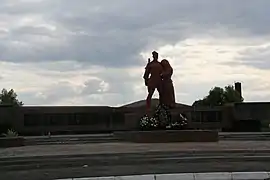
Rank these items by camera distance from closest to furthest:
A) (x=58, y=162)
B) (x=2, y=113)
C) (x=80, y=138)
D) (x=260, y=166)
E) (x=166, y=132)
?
(x=260, y=166)
(x=58, y=162)
(x=166, y=132)
(x=80, y=138)
(x=2, y=113)

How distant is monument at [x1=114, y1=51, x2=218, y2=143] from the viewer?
27.1 metres

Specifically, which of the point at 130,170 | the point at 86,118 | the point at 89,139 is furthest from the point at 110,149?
the point at 86,118

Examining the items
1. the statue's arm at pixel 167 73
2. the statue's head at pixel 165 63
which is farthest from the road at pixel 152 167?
the statue's head at pixel 165 63

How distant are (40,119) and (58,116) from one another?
1224 mm

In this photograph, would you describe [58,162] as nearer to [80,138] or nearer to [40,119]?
[80,138]

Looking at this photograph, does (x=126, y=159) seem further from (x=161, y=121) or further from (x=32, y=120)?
(x=32, y=120)

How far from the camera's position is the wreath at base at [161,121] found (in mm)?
28531

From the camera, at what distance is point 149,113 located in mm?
30078

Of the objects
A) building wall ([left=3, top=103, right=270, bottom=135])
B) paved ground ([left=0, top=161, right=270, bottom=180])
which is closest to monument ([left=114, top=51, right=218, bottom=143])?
building wall ([left=3, top=103, right=270, bottom=135])

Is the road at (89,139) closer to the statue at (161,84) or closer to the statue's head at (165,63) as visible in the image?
the statue at (161,84)

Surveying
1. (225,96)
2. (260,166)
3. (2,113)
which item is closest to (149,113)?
(2,113)

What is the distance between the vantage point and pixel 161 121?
28.7 m

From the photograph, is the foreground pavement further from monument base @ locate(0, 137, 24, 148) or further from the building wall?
the building wall

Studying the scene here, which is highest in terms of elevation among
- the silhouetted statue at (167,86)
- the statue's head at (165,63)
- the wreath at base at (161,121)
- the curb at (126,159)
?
the statue's head at (165,63)
